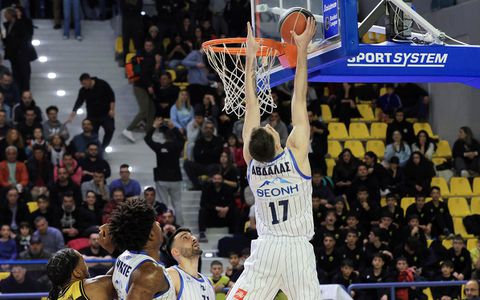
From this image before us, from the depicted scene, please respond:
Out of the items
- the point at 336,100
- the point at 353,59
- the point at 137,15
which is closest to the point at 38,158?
the point at 137,15

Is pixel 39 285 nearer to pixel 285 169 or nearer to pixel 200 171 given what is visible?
pixel 200 171

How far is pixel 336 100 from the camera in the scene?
19.8 meters

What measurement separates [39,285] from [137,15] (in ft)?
27.6

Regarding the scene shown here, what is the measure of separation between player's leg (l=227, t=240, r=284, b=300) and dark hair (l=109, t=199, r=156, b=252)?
0.91 meters

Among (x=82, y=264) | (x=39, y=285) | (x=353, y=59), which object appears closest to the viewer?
(x=82, y=264)

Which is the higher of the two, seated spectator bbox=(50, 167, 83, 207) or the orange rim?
the orange rim

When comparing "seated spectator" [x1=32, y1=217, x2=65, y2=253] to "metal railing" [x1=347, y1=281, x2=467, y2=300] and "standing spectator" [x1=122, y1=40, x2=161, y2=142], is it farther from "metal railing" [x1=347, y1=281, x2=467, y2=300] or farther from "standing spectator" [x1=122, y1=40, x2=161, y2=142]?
"standing spectator" [x1=122, y1=40, x2=161, y2=142]

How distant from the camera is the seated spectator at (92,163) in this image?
16.6 metres

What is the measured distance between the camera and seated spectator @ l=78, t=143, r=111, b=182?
652 inches

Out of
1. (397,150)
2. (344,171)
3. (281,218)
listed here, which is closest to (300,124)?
(281,218)

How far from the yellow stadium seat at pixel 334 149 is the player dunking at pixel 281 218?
11237 millimetres

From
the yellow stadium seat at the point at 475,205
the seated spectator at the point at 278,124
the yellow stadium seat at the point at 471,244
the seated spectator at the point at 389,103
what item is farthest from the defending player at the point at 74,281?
the seated spectator at the point at 389,103

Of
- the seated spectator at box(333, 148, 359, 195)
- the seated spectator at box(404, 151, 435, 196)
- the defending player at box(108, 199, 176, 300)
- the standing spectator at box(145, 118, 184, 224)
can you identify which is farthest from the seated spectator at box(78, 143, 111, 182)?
the defending player at box(108, 199, 176, 300)

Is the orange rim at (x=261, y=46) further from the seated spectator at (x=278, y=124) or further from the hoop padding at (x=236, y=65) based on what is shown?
the seated spectator at (x=278, y=124)
